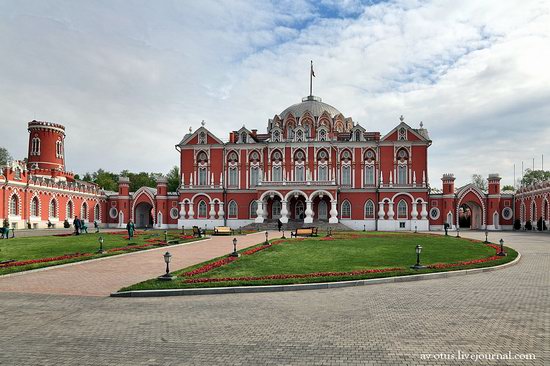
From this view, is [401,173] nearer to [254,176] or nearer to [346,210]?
[346,210]

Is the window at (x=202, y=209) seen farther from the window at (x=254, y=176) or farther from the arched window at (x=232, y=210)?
the window at (x=254, y=176)

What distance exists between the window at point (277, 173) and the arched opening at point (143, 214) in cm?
1957

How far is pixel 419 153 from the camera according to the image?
55969mm

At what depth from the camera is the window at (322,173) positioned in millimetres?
57594

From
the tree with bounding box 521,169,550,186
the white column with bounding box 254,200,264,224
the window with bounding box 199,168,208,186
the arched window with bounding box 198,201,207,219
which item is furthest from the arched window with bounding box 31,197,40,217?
the tree with bounding box 521,169,550,186

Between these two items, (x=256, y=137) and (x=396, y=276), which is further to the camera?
(x=256, y=137)

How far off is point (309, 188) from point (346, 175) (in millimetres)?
5853

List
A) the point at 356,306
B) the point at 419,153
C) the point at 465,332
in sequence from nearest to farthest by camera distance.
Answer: the point at 465,332
the point at 356,306
the point at 419,153

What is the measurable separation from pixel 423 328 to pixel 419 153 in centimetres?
4963

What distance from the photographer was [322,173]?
189 ft

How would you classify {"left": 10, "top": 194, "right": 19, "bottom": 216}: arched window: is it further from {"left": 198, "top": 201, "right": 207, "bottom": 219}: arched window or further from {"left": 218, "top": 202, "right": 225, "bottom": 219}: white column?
{"left": 218, "top": 202, "right": 225, "bottom": 219}: white column

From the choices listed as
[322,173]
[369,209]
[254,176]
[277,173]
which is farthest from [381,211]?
[254,176]

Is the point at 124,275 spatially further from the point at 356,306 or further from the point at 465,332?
the point at 465,332

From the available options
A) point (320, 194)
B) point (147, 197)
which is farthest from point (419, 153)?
point (147, 197)
